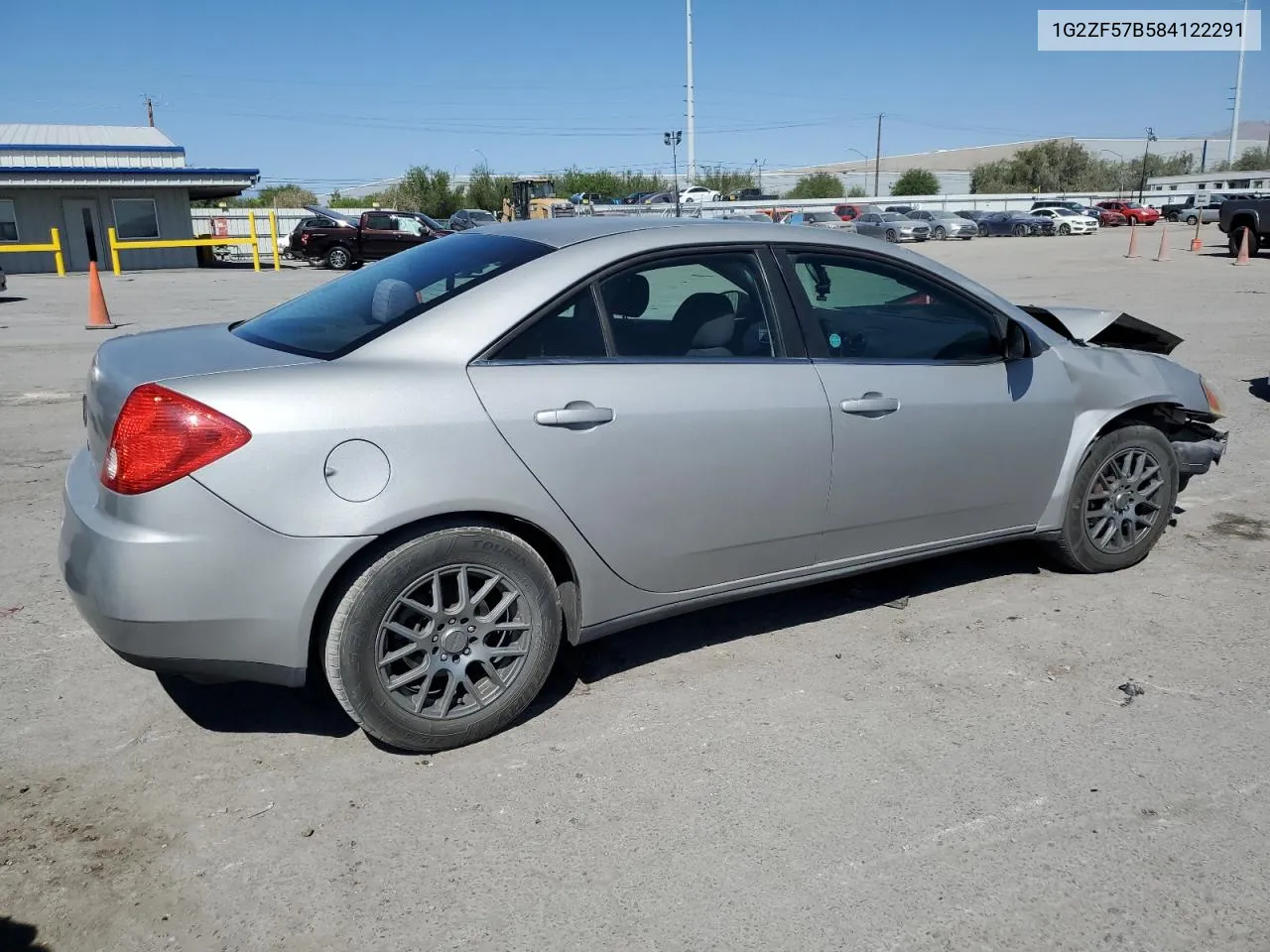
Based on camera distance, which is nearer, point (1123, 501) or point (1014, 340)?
point (1014, 340)

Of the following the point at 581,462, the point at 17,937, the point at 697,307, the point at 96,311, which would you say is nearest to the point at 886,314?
the point at 697,307

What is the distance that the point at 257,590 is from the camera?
293 cm

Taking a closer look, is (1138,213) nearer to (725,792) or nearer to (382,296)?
(382,296)

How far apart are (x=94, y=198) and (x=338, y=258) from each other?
10.3 m

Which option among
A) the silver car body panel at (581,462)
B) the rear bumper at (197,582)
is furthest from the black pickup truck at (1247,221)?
the rear bumper at (197,582)

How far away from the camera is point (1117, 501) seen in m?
4.67

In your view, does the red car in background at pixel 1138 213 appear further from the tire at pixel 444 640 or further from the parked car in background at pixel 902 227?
the tire at pixel 444 640

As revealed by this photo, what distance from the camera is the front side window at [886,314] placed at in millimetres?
3914

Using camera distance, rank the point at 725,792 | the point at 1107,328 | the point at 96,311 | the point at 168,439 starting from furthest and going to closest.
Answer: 1. the point at 96,311
2. the point at 1107,328
3. the point at 725,792
4. the point at 168,439

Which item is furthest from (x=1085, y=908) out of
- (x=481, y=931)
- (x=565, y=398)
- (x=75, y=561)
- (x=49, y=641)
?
(x=49, y=641)

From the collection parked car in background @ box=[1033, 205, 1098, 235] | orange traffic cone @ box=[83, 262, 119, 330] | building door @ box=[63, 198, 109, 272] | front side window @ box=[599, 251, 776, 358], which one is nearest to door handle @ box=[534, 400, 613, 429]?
front side window @ box=[599, 251, 776, 358]

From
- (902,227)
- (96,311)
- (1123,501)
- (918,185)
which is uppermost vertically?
(918,185)

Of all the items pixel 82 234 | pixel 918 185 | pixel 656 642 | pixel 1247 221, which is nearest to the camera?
pixel 656 642

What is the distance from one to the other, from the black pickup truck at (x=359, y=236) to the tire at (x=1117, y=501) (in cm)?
2871
